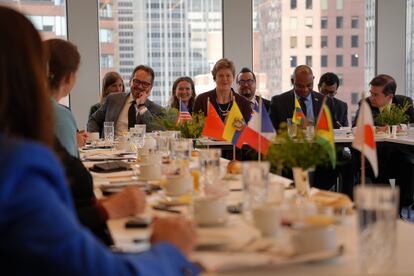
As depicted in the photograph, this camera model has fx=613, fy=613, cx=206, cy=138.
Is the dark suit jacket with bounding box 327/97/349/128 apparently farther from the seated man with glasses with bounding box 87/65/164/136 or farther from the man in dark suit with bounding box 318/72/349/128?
the seated man with glasses with bounding box 87/65/164/136

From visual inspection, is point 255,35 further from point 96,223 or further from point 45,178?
point 45,178

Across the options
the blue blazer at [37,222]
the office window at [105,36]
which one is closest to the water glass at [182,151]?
the blue blazer at [37,222]

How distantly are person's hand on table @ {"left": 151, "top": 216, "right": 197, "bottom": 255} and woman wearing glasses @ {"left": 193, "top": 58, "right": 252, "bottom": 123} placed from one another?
4866 millimetres

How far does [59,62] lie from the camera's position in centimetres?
278

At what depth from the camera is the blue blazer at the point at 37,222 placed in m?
1.04

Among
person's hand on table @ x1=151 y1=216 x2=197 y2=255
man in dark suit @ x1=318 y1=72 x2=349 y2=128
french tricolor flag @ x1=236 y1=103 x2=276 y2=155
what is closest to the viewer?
person's hand on table @ x1=151 y1=216 x2=197 y2=255

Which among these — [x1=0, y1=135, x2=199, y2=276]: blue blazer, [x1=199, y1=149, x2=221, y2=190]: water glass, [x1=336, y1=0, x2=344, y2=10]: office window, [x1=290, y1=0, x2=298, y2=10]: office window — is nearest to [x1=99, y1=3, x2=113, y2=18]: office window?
[x1=290, y1=0, x2=298, y2=10]: office window

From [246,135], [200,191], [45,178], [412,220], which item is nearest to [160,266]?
[45,178]

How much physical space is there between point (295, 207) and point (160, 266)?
24.9 inches

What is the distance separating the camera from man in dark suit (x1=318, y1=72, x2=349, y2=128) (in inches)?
288

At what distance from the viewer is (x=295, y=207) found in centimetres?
185

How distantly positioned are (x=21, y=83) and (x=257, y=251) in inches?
29.9

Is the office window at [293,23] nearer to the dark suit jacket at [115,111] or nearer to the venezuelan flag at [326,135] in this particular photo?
the dark suit jacket at [115,111]

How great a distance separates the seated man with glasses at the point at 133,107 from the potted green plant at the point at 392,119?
2.31 m
